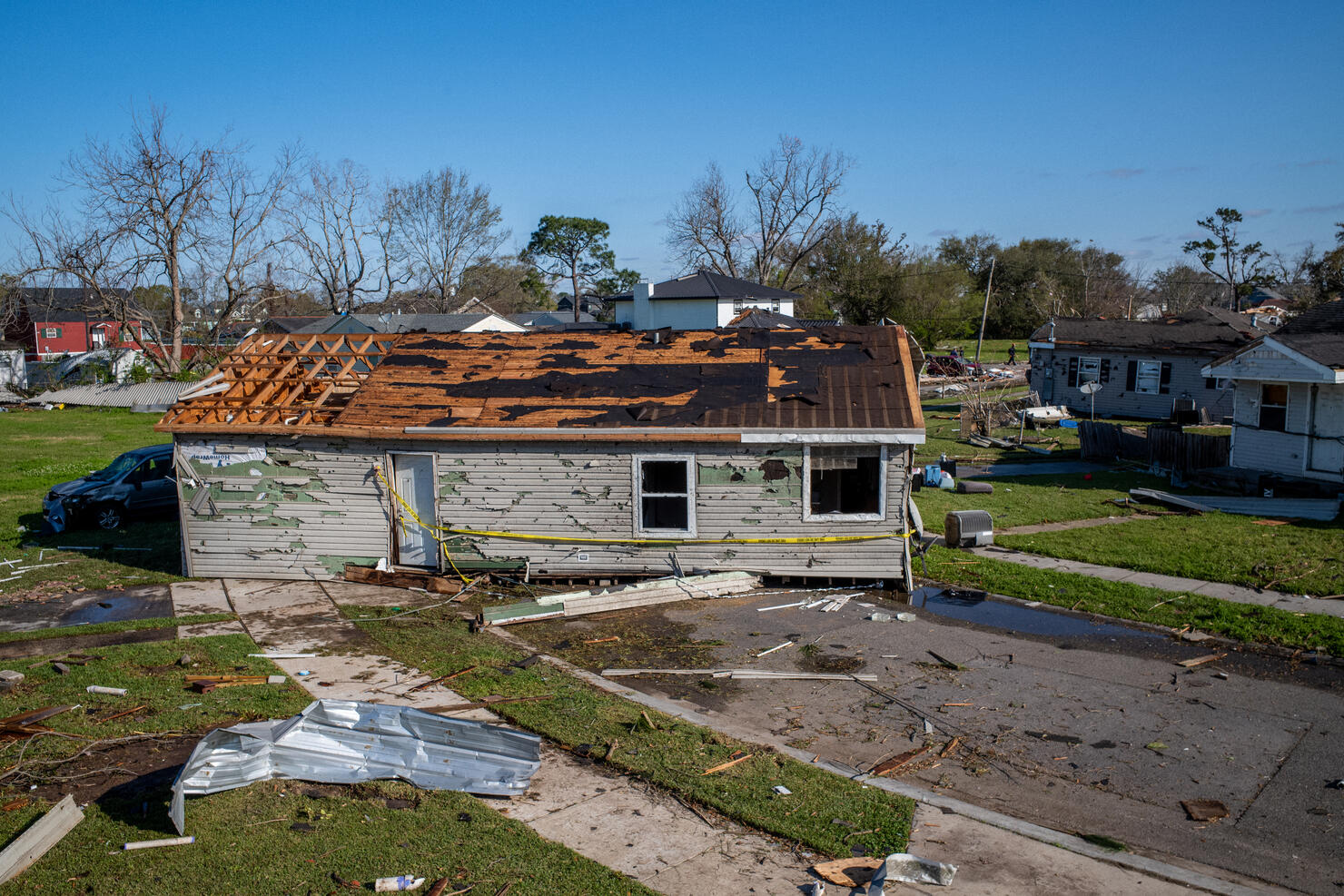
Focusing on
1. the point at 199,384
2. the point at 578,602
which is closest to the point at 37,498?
the point at 199,384

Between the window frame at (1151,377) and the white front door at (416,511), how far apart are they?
29254 mm

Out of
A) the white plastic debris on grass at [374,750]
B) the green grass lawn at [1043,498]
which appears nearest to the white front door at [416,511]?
the white plastic debris on grass at [374,750]

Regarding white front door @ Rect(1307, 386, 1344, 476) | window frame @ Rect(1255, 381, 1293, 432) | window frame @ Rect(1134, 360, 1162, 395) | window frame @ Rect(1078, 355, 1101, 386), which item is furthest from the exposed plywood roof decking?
window frame @ Rect(1078, 355, 1101, 386)

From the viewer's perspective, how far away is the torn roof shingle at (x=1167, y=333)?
31859 mm

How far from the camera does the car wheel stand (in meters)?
19.2

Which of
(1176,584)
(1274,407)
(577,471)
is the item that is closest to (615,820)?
(577,471)

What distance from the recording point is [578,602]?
13102mm

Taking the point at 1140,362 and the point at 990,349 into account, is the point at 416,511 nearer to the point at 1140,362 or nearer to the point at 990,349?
the point at 1140,362

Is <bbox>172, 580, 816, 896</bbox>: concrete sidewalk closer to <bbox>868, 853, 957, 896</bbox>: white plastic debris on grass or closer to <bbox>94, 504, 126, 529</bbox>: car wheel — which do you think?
<bbox>868, 853, 957, 896</bbox>: white plastic debris on grass

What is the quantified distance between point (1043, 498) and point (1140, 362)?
55.4ft

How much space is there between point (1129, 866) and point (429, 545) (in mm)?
11410

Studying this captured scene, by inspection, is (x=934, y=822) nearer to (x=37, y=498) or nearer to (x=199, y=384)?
(x=199, y=384)

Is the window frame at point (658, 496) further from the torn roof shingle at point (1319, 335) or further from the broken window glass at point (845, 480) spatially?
the torn roof shingle at point (1319, 335)

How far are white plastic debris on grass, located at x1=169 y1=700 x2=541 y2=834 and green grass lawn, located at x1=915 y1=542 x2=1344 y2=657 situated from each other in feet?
29.9
